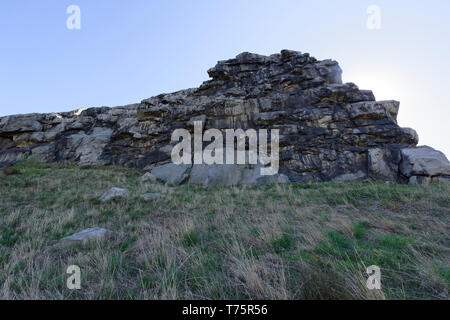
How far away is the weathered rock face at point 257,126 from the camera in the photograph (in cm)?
1636

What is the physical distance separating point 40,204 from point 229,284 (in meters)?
10.2

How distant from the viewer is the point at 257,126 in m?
19.5

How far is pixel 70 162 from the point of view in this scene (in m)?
22.2

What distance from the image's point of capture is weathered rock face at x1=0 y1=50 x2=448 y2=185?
16.4 m

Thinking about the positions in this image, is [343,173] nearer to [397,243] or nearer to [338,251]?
[397,243]
